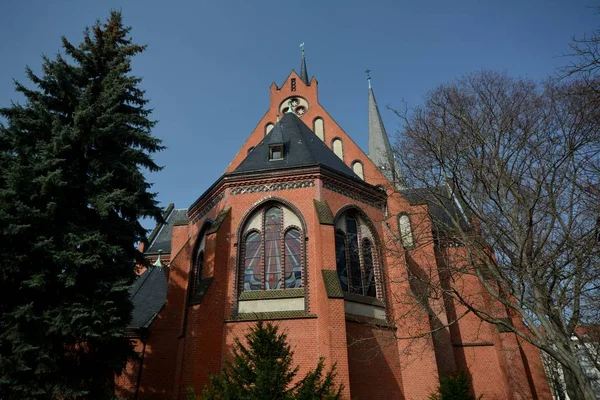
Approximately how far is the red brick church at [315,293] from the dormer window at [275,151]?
4 cm

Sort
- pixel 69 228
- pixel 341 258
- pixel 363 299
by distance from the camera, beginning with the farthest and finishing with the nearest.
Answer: pixel 341 258 → pixel 363 299 → pixel 69 228

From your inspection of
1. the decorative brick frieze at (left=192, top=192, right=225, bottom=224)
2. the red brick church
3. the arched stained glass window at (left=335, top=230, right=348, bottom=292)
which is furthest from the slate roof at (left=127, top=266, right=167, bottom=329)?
the arched stained glass window at (left=335, top=230, right=348, bottom=292)

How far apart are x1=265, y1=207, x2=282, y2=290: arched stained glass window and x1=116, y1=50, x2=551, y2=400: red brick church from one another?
0.03 metres

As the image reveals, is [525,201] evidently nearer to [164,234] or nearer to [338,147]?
[338,147]

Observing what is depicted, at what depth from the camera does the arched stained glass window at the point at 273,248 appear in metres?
12.4

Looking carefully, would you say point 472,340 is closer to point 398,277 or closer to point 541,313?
point 398,277

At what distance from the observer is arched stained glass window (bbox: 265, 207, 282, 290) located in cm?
1236

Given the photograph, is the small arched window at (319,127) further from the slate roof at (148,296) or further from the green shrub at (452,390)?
the green shrub at (452,390)

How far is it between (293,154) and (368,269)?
4736 mm

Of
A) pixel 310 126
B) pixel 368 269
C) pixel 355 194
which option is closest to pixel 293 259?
pixel 368 269

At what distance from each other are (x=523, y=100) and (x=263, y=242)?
790 cm

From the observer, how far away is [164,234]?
928 inches

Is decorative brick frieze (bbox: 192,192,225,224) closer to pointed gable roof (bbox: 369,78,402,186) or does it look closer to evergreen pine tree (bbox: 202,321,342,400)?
evergreen pine tree (bbox: 202,321,342,400)

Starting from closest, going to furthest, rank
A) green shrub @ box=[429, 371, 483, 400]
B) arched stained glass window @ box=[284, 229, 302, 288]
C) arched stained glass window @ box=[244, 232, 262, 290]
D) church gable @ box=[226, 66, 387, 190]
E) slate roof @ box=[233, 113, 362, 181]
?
green shrub @ box=[429, 371, 483, 400] < arched stained glass window @ box=[284, 229, 302, 288] < arched stained glass window @ box=[244, 232, 262, 290] < slate roof @ box=[233, 113, 362, 181] < church gable @ box=[226, 66, 387, 190]
